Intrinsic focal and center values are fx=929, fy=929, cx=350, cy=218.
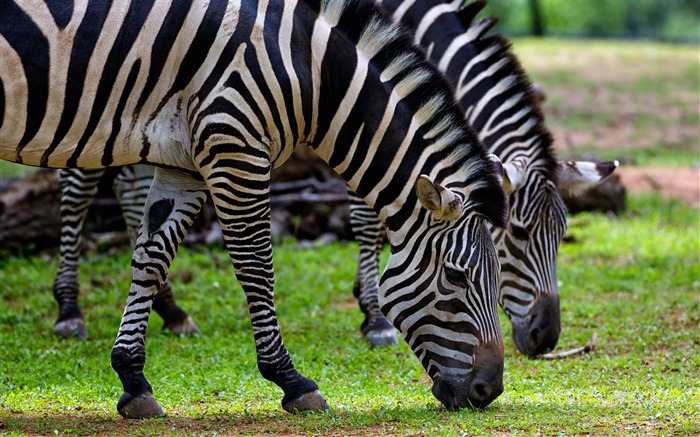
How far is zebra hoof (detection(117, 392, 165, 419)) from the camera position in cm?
582

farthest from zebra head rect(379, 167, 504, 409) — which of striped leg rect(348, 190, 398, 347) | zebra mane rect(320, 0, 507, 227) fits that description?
striped leg rect(348, 190, 398, 347)

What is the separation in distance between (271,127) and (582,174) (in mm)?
3297

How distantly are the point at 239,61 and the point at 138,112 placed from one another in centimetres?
72

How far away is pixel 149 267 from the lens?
605cm

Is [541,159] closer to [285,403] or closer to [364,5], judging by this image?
[364,5]

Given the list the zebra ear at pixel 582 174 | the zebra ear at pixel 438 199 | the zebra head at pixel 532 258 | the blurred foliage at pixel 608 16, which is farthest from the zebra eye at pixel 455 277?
the blurred foliage at pixel 608 16

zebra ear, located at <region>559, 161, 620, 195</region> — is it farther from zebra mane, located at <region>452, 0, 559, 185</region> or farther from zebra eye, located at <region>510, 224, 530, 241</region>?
zebra eye, located at <region>510, 224, 530, 241</region>

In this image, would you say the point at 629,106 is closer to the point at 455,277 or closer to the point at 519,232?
the point at 519,232

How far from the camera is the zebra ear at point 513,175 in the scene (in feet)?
23.6

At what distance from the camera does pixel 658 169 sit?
16.6 metres

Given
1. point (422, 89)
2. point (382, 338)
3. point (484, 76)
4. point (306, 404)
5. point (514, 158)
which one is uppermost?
point (484, 76)

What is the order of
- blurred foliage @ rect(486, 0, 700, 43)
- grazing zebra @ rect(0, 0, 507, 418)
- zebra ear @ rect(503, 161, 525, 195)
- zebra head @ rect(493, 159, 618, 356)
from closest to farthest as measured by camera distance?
grazing zebra @ rect(0, 0, 507, 418)
zebra ear @ rect(503, 161, 525, 195)
zebra head @ rect(493, 159, 618, 356)
blurred foliage @ rect(486, 0, 700, 43)

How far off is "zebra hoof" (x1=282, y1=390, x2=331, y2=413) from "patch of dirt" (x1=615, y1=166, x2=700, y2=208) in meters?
10.1

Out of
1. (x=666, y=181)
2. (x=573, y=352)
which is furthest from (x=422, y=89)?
(x=666, y=181)
